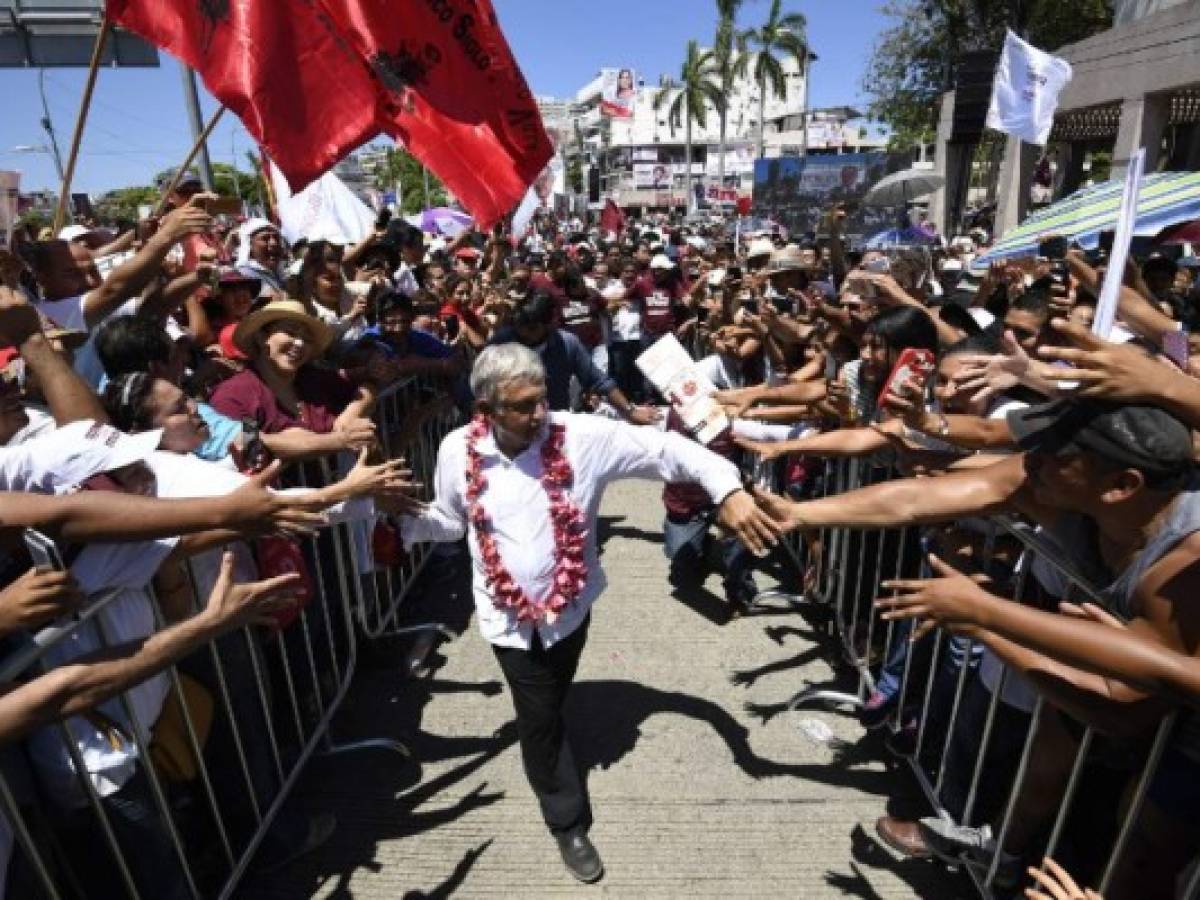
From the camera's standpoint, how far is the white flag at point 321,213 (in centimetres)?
654

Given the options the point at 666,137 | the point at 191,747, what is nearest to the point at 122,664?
the point at 191,747

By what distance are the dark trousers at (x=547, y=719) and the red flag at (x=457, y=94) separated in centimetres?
249

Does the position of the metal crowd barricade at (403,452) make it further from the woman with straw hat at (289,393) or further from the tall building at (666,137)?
the tall building at (666,137)

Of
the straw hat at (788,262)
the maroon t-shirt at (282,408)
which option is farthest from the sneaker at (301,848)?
the straw hat at (788,262)

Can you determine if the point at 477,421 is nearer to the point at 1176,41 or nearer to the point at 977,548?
the point at 977,548

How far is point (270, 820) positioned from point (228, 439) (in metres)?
1.53

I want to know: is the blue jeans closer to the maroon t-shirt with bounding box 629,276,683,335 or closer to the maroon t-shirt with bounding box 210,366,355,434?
the maroon t-shirt with bounding box 210,366,355,434

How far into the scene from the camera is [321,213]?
6762 mm

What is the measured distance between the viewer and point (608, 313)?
9602 millimetres

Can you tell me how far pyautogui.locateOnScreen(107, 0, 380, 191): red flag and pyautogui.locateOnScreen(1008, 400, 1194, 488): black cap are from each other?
3.54m

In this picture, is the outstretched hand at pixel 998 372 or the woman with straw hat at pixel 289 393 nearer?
the outstretched hand at pixel 998 372

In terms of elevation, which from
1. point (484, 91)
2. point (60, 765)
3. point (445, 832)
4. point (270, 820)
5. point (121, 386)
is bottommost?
point (445, 832)

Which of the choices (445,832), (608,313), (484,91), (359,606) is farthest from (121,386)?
(608,313)

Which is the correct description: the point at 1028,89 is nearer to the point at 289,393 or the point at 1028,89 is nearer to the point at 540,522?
the point at 540,522
